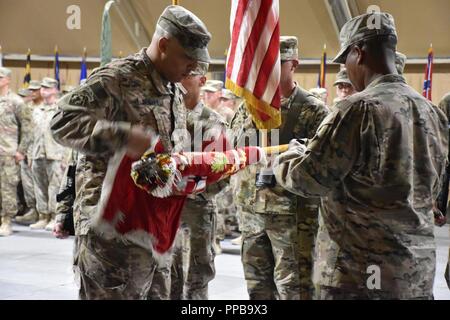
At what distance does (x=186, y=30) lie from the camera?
2404 mm

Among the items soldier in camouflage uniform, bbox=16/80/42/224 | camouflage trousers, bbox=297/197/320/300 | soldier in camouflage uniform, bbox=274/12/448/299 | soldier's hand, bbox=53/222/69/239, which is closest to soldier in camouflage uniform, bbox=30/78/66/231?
soldier in camouflage uniform, bbox=16/80/42/224

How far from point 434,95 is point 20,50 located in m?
7.68

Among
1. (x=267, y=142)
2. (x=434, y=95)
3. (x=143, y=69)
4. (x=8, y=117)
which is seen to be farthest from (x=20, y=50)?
(x=143, y=69)

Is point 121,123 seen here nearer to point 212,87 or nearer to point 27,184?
point 212,87

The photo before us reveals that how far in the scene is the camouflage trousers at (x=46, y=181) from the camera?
8.64 metres

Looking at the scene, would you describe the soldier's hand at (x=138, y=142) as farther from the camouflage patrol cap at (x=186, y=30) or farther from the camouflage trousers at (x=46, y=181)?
the camouflage trousers at (x=46, y=181)

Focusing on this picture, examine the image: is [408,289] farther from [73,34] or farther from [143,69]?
[73,34]

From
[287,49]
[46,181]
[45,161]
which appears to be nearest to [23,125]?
[45,161]

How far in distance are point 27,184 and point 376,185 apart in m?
7.88

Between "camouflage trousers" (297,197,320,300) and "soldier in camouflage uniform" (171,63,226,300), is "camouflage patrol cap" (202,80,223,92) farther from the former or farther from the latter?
"camouflage trousers" (297,197,320,300)

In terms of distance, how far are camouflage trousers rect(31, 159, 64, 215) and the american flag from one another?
17.8ft

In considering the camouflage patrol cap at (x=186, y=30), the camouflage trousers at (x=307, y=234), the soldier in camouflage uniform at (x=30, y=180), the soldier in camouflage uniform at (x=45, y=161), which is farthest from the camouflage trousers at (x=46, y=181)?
the camouflage patrol cap at (x=186, y=30)

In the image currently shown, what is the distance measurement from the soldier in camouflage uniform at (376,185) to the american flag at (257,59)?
111 centimetres

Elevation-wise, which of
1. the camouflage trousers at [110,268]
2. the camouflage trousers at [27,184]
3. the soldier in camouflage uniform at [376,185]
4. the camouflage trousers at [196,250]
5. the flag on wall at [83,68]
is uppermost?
the flag on wall at [83,68]
